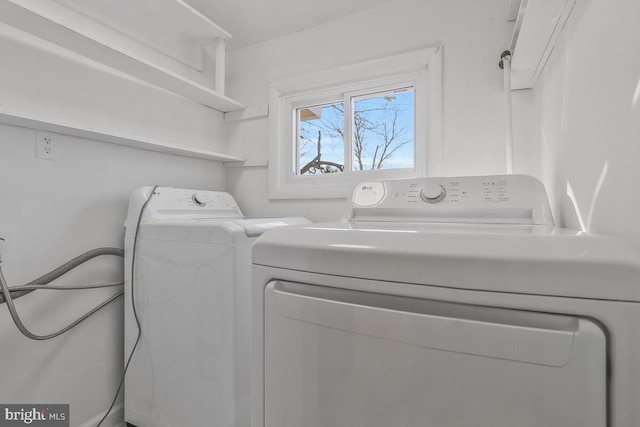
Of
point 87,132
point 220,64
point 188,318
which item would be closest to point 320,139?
point 220,64

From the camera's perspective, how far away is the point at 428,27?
1.62 m

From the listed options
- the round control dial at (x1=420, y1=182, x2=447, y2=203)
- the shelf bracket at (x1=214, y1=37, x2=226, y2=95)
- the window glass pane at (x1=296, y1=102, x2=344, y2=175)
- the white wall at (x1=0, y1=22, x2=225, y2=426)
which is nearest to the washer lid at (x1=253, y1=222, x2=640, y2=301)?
the round control dial at (x1=420, y1=182, x2=447, y2=203)

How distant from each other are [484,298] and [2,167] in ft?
5.35

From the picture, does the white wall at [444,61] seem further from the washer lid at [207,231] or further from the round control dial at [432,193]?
the washer lid at [207,231]

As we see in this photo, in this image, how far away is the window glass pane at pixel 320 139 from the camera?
204 centimetres

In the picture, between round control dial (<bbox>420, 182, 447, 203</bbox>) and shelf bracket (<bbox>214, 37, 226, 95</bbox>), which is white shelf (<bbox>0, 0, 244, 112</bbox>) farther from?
round control dial (<bbox>420, 182, 447, 203</bbox>)

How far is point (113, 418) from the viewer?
147 centimetres

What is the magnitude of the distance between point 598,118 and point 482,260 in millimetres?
542

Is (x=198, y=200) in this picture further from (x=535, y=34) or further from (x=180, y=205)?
(x=535, y=34)

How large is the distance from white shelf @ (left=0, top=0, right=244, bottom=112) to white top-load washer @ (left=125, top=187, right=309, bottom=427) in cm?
60

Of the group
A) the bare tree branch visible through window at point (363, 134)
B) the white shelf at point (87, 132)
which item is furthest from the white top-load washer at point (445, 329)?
the bare tree branch visible through window at point (363, 134)

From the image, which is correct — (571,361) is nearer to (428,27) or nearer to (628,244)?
(628,244)

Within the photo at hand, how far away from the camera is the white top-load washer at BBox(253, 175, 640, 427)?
0.43 meters

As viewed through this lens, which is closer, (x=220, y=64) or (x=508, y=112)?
(x=508, y=112)
